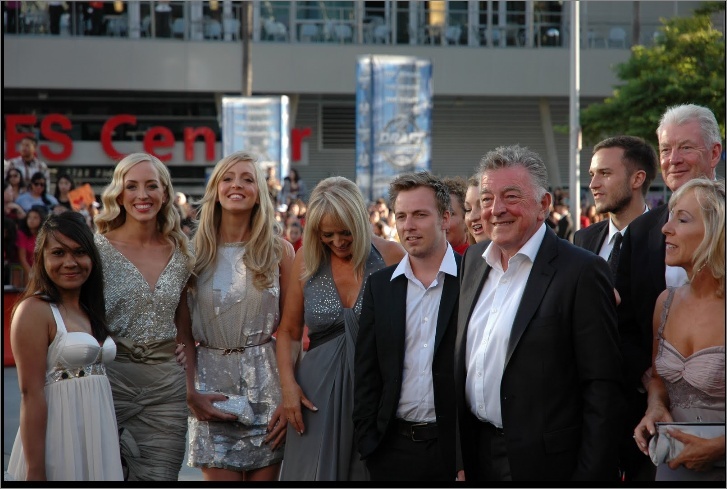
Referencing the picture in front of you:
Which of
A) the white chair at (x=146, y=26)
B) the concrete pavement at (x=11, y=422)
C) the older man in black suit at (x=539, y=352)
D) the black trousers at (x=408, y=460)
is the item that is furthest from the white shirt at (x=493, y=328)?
the white chair at (x=146, y=26)

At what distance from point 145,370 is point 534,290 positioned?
2111mm

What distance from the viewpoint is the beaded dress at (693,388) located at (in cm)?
377

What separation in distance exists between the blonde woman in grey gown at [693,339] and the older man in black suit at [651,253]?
0.25m

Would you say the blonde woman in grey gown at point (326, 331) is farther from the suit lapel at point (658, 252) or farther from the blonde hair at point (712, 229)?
the blonde hair at point (712, 229)

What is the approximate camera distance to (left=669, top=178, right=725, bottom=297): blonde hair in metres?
3.79

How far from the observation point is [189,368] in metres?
5.17

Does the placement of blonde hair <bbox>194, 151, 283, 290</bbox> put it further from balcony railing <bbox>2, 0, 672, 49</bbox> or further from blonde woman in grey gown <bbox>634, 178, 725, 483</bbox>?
balcony railing <bbox>2, 0, 672, 49</bbox>

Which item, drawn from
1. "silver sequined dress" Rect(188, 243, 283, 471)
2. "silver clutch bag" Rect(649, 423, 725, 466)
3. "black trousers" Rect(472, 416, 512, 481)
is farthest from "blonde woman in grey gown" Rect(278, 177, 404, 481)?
"silver clutch bag" Rect(649, 423, 725, 466)

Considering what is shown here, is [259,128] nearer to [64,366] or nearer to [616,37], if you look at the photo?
[64,366]

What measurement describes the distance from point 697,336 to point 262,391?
2.23 meters

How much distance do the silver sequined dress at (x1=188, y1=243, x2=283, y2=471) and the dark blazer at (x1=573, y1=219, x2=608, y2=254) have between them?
5.69ft

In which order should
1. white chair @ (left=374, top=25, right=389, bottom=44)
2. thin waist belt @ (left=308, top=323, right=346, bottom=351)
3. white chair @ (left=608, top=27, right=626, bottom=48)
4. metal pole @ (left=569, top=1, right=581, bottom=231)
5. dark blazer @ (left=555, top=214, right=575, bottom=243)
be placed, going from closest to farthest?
thin waist belt @ (left=308, top=323, right=346, bottom=351)
dark blazer @ (left=555, top=214, right=575, bottom=243)
metal pole @ (left=569, top=1, right=581, bottom=231)
white chair @ (left=374, top=25, right=389, bottom=44)
white chair @ (left=608, top=27, right=626, bottom=48)

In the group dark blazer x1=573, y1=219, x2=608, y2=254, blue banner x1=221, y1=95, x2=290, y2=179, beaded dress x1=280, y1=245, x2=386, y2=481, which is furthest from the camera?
blue banner x1=221, y1=95, x2=290, y2=179

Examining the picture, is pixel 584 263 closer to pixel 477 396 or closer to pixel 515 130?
pixel 477 396
